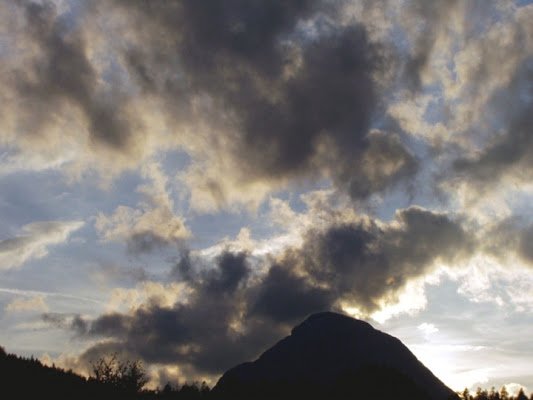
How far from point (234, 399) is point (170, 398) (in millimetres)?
21225

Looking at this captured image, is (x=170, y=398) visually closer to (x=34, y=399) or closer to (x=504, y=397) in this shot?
(x=34, y=399)

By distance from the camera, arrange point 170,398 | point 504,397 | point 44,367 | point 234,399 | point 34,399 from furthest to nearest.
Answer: point 504,397 → point 234,399 → point 170,398 → point 44,367 → point 34,399

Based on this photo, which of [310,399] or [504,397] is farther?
[310,399]

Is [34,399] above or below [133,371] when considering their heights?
below

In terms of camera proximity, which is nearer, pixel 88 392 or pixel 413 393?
pixel 88 392

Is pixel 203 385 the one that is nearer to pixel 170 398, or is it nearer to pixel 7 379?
pixel 170 398

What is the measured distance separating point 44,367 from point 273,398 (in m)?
90.8

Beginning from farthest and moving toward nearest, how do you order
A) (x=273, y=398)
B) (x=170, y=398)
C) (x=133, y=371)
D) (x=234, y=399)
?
(x=273, y=398)
(x=133, y=371)
(x=234, y=399)
(x=170, y=398)

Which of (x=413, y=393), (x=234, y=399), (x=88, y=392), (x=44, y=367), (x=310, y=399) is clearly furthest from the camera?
(x=413, y=393)

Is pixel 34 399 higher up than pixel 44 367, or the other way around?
pixel 44 367

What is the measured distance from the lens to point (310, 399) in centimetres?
15550

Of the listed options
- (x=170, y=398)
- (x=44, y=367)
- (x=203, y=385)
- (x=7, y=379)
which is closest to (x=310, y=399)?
(x=203, y=385)

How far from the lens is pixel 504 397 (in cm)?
10812

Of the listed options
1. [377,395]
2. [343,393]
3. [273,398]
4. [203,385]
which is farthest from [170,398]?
[377,395]
